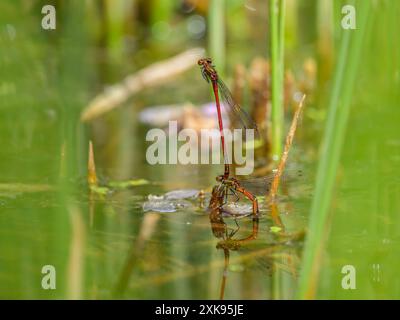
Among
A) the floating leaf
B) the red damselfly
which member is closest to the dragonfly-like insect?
the red damselfly

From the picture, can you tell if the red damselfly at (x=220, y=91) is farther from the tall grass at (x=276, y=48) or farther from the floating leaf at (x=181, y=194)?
the floating leaf at (x=181, y=194)

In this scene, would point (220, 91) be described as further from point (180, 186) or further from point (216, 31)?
point (216, 31)

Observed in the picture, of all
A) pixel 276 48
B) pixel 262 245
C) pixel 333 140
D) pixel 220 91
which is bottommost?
pixel 262 245

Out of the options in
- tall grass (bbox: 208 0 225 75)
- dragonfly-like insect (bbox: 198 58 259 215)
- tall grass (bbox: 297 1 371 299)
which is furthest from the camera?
tall grass (bbox: 208 0 225 75)

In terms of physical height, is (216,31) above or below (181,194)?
above

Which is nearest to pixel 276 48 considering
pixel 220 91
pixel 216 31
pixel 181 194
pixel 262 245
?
pixel 220 91

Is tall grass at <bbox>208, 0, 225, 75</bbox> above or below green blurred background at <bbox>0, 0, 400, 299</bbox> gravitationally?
above

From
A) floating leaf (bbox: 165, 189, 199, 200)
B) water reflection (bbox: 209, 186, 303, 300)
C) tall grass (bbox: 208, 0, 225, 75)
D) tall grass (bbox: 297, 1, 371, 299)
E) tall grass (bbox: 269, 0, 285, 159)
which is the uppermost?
tall grass (bbox: 208, 0, 225, 75)

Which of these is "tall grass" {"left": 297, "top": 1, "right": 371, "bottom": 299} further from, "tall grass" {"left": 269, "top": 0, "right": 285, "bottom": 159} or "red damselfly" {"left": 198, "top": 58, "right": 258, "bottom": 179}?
"tall grass" {"left": 269, "top": 0, "right": 285, "bottom": 159}

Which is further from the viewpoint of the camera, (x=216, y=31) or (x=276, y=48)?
(x=216, y=31)
